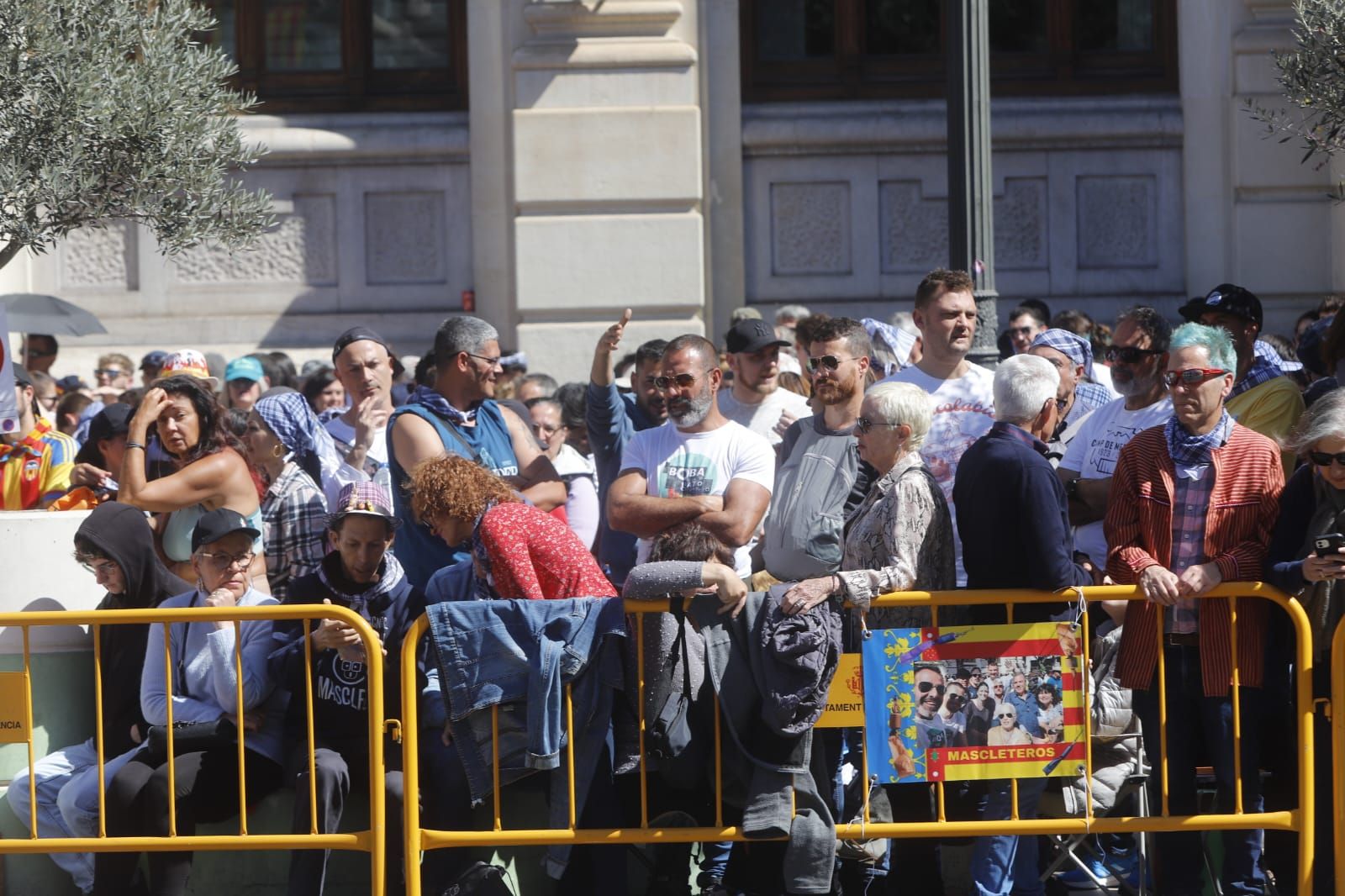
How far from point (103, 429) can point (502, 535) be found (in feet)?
11.5

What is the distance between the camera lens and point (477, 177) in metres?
13.4

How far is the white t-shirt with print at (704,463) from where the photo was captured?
22.6ft

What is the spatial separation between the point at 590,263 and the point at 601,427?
5.29 m

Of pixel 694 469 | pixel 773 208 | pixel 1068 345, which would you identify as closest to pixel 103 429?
pixel 694 469

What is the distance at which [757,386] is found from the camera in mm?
8125

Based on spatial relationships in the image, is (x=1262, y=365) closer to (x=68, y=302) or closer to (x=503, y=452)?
(x=503, y=452)

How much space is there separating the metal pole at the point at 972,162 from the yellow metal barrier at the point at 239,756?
403 cm

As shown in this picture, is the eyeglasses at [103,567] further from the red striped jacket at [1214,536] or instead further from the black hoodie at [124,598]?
the red striped jacket at [1214,536]

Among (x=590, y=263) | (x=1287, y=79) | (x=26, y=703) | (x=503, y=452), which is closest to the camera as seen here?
(x=26, y=703)

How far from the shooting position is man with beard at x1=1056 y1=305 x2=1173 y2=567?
711 cm

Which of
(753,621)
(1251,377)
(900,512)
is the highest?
(1251,377)

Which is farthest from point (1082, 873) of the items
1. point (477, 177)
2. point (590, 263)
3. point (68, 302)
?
point (68, 302)

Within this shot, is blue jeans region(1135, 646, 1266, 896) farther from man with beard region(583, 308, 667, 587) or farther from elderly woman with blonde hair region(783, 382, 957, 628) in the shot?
man with beard region(583, 308, 667, 587)

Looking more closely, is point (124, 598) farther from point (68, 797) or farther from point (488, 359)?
point (488, 359)
